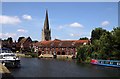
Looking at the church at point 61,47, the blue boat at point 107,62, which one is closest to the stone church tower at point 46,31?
the church at point 61,47

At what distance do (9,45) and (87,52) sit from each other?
107 metres

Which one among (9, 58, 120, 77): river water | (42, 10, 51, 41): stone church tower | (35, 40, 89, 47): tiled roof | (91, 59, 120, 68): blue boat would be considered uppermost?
(42, 10, 51, 41): stone church tower

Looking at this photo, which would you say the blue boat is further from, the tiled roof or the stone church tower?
the stone church tower

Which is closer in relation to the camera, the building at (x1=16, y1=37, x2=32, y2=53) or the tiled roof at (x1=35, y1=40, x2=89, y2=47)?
the tiled roof at (x1=35, y1=40, x2=89, y2=47)

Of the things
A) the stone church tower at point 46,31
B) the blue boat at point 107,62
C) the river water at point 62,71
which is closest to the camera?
the river water at point 62,71

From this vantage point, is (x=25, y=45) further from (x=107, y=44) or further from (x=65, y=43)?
(x=107, y=44)

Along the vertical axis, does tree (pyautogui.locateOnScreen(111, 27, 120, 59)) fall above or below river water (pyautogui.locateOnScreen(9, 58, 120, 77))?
above

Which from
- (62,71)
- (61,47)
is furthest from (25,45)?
(62,71)

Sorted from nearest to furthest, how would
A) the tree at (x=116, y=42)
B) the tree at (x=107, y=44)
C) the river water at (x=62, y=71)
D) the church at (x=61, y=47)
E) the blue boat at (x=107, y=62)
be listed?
the river water at (x=62, y=71)
the blue boat at (x=107, y=62)
the tree at (x=116, y=42)
the tree at (x=107, y=44)
the church at (x=61, y=47)

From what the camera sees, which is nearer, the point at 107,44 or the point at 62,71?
the point at 62,71

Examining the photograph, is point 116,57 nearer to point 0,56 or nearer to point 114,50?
point 114,50

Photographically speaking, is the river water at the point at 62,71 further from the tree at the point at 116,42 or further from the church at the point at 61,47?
the church at the point at 61,47

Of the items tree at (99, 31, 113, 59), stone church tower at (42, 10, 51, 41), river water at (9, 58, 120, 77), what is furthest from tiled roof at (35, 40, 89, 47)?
river water at (9, 58, 120, 77)

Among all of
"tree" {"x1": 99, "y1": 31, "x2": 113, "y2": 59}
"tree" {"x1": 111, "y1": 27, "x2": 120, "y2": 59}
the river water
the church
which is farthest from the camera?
the church
